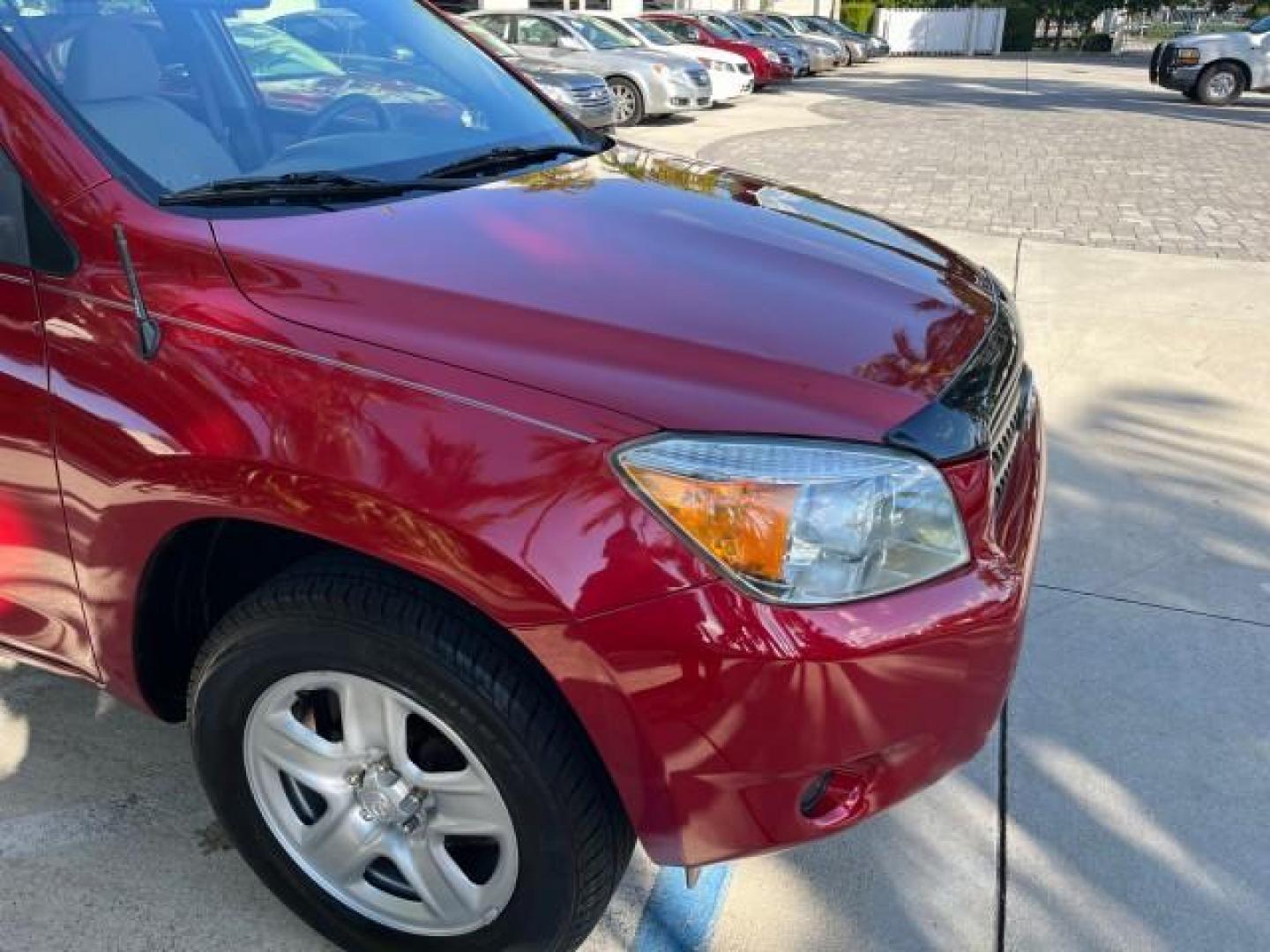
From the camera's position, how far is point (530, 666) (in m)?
1.71

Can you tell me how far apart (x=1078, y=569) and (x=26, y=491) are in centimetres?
304

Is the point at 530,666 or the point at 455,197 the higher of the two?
the point at 455,197

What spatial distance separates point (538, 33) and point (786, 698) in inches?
622

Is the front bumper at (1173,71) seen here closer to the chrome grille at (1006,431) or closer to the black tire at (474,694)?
the chrome grille at (1006,431)

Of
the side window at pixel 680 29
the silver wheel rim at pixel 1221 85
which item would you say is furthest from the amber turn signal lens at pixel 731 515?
the side window at pixel 680 29

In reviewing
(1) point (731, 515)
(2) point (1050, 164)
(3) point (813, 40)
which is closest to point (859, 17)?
(3) point (813, 40)

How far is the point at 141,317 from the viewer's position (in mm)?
1812

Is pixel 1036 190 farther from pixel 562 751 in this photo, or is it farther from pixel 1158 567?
pixel 562 751

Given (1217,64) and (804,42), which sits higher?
(1217,64)

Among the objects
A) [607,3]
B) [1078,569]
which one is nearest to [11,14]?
[1078,569]

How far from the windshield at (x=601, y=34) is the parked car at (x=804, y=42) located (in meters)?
11.1

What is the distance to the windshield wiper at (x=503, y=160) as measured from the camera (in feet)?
8.21

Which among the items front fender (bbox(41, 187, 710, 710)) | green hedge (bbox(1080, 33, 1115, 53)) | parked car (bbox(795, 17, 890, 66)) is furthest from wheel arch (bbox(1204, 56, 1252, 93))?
green hedge (bbox(1080, 33, 1115, 53))

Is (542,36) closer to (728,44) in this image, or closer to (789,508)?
(728,44)
